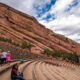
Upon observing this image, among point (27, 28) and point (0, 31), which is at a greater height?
point (27, 28)

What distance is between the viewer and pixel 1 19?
183ft

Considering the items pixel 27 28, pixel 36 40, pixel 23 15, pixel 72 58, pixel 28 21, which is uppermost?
pixel 23 15

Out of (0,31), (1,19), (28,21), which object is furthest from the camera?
(28,21)

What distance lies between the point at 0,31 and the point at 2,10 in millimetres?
19279

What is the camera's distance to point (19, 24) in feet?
203

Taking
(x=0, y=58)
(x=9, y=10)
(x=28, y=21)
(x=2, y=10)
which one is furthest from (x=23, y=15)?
(x=0, y=58)

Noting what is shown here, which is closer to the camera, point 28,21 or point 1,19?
point 1,19

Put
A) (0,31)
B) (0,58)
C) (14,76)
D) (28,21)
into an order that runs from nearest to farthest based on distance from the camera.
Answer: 1. (14,76)
2. (0,58)
3. (0,31)
4. (28,21)

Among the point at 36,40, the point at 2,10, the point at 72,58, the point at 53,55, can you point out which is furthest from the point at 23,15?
the point at 72,58

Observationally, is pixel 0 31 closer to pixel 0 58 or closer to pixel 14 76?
pixel 0 58

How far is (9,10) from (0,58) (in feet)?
199

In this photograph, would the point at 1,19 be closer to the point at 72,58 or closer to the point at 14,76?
the point at 72,58

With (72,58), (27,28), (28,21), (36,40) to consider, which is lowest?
(72,58)

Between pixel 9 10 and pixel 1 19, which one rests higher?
pixel 9 10
